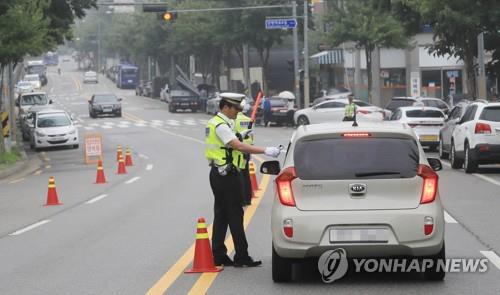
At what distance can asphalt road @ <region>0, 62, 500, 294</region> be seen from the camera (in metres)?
9.95

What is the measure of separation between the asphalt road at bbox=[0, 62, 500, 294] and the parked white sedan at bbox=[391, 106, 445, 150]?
475 cm

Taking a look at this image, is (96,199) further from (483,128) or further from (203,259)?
(203,259)

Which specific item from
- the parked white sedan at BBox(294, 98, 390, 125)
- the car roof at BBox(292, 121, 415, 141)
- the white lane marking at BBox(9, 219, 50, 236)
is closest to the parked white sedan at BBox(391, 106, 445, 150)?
the parked white sedan at BBox(294, 98, 390, 125)

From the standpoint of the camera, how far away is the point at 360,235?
9367 millimetres

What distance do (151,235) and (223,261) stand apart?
3571 millimetres

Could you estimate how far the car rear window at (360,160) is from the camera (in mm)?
9492

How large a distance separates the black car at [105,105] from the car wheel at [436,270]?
196 feet

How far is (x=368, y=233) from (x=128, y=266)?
3214 mm

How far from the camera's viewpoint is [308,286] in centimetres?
978

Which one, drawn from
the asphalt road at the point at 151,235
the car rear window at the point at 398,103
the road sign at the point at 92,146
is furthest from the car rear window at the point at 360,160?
the car rear window at the point at 398,103

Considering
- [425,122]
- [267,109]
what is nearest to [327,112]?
[267,109]

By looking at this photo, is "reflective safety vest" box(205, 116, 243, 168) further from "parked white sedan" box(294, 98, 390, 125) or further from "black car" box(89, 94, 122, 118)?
"black car" box(89, 94, 122, 118)

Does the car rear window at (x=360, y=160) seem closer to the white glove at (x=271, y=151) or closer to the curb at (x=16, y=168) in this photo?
the white glove at (x=271, y=151)

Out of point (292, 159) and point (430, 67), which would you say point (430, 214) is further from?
point (430, 67)
